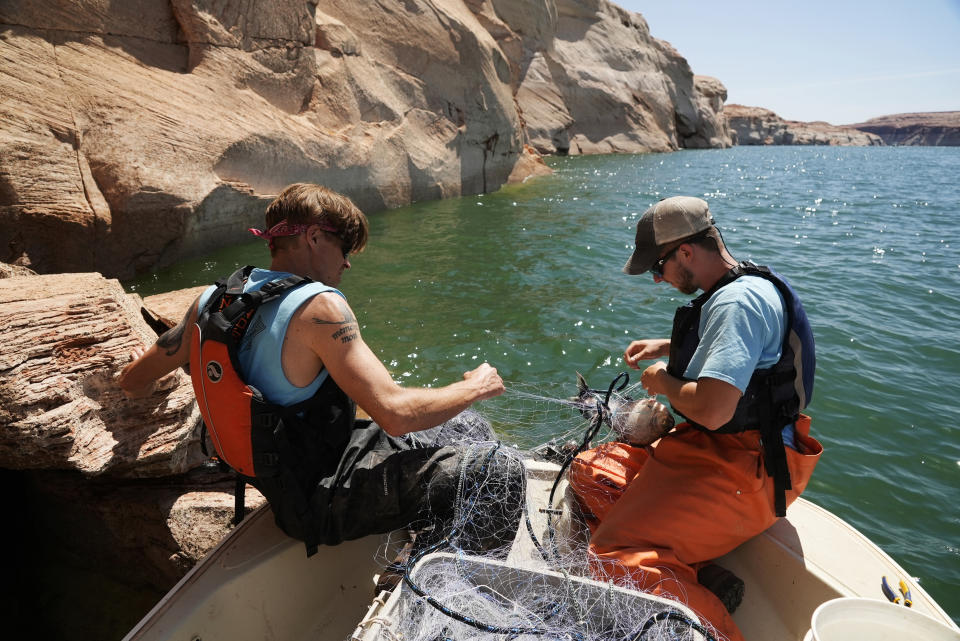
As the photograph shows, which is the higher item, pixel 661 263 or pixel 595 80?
pixel 595 80

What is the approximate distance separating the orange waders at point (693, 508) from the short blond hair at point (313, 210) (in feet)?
6.12

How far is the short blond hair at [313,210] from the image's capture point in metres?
2.51

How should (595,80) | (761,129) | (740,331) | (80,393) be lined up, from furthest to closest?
(761,129)
(595,80)
(80,393)
(740,331)

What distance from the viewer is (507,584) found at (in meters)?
2.22

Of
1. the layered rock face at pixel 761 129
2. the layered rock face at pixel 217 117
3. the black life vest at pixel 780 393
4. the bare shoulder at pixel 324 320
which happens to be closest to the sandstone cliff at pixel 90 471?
the bare shoulder at pixel 324 320

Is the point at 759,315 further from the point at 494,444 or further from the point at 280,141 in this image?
the point at 280,141

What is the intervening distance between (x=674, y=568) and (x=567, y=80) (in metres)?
40.2

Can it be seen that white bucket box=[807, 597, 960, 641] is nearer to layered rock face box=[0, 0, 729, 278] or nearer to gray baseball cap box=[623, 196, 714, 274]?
gray baseball cap box=[623, 196, 714, 274]

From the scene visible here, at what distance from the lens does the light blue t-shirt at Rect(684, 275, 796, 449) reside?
90.4 inches

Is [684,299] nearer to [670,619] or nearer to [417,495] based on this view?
[417,495]

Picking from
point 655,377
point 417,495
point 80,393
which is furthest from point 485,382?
point 80,393

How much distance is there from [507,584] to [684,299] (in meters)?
7.76

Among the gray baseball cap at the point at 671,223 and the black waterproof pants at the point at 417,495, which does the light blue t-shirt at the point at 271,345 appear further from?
the gray baseball cap at the point at 671,223

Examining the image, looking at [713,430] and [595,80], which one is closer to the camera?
[713,430]
